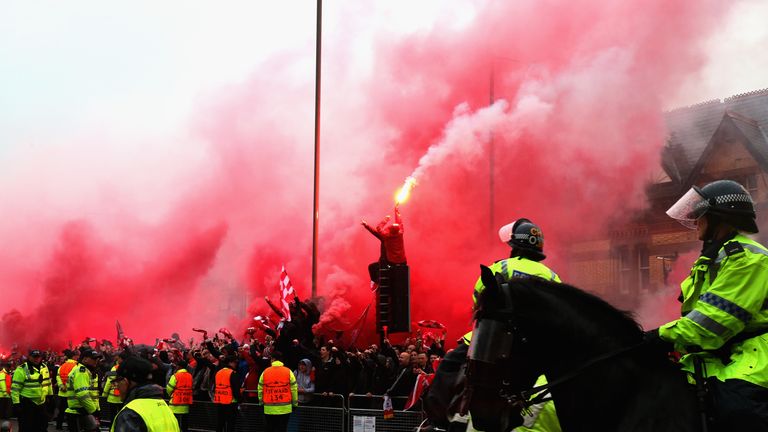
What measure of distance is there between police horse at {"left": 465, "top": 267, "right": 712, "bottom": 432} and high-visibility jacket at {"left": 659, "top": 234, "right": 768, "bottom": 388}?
0.22 m

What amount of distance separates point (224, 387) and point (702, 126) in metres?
22.4

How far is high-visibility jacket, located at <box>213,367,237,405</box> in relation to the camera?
626 inches

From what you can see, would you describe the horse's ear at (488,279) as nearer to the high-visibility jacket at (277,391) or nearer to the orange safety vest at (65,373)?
the high-visibility jacket at (277,391)

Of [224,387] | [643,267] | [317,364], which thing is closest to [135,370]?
[224,387]

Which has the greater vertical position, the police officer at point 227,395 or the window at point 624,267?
the window at point 624,267

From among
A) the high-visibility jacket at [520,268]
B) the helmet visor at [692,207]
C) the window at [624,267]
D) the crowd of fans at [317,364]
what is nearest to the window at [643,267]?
the window at [624,267]

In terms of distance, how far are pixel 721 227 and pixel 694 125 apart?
2855cm

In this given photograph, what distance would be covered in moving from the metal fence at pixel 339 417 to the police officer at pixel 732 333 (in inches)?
344

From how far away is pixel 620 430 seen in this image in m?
4.54

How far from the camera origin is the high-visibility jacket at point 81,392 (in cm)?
1426

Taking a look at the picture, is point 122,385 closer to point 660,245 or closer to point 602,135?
point 602,135

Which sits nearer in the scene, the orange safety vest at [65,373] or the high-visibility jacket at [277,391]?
the high-visibility jacket at [277,391]

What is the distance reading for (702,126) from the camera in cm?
3123

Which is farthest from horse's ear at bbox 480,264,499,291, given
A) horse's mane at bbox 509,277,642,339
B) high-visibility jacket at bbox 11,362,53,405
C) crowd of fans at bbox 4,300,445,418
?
high-visibility jacket at bbox 11,362,53,405
